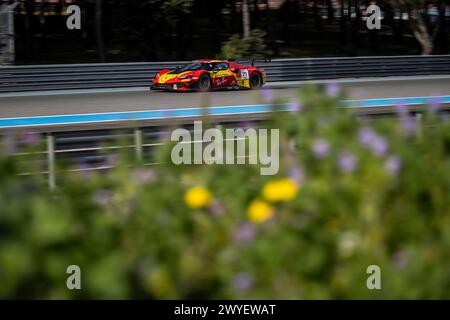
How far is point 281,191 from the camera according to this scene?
3.17 m

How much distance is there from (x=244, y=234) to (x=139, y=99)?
17.2 m

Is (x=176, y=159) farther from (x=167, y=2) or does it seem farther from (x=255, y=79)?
(x=167, y=2)

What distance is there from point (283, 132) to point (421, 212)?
886 mm

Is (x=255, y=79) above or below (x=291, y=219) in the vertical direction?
below

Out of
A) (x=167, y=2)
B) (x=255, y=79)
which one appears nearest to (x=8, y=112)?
(x=255, y=79)

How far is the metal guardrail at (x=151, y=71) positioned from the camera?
72.7 feet

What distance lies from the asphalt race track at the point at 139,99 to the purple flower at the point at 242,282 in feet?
40.7

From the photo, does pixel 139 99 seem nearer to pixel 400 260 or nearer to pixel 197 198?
pixel 197 198

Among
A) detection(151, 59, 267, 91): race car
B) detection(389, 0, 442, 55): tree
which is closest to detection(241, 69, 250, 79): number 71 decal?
detection(151, 59, 267, 91): race car

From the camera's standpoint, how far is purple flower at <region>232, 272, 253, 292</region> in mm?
2842

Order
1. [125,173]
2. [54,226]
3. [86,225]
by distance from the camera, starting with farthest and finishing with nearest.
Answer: [125,173], [86,225], [54,226]

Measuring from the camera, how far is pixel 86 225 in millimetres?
2863

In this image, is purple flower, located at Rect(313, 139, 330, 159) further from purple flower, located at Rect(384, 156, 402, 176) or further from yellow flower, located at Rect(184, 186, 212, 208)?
yellow flower, located at Rect(184, 186, 212, 208)

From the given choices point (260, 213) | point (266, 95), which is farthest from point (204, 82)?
point (260, 213)
